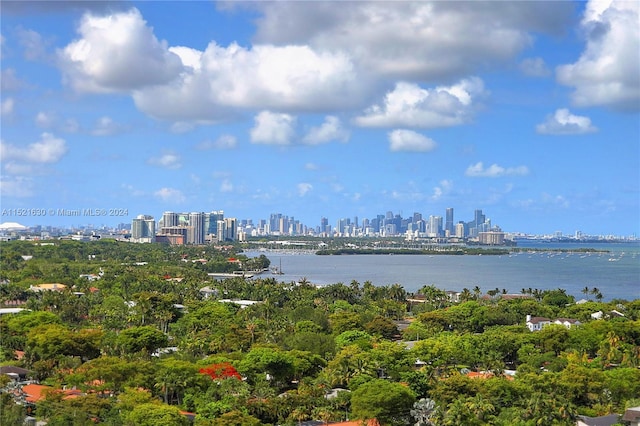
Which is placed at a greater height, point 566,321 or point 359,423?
point 566,321

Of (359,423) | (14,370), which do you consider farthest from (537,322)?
(14,370)

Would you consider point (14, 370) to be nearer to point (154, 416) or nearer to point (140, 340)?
point (140, 340)

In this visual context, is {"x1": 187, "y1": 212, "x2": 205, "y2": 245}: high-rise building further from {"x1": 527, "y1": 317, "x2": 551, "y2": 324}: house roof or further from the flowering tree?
the flowering tree

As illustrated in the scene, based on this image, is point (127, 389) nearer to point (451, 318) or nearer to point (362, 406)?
point (362, 406)

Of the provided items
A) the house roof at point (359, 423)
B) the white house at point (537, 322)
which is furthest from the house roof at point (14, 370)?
the white house at point (537, 322)

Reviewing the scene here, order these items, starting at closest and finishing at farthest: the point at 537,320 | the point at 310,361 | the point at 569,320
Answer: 1. the point at 310,361
2. the point at 569,320
3. the point at 537,320

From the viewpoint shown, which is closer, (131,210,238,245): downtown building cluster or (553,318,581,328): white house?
(553,318,581,328): white house

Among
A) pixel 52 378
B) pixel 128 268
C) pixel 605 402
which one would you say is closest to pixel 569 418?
pixel 605 402

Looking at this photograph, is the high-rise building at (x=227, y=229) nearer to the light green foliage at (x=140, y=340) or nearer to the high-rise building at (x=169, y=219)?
the high-rise building at (x=169, y=219)

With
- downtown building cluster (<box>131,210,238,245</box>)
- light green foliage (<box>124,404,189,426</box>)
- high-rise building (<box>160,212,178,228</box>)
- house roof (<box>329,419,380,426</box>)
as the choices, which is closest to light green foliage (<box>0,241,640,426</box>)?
light green foliage (<box>124,404,189,426</box>)
